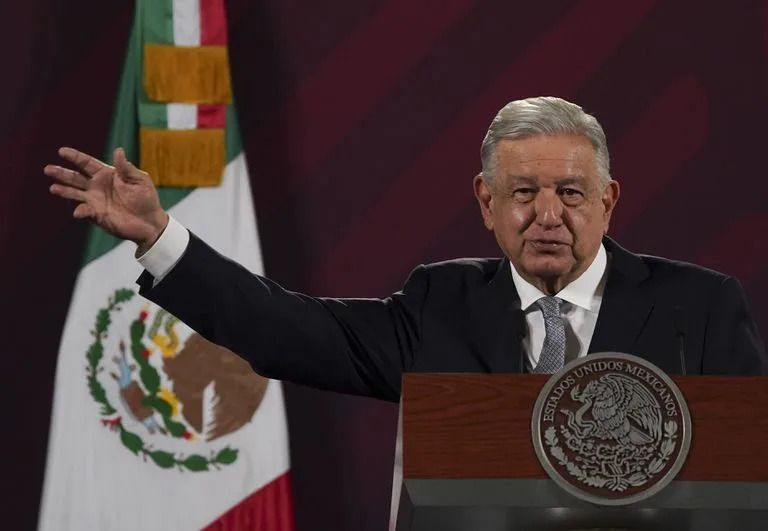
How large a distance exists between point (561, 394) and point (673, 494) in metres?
0.18

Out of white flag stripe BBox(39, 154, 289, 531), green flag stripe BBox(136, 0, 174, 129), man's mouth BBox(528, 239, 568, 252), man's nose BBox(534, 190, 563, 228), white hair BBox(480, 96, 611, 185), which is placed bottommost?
white flag stripe BBox(39, 154, 289, 531)

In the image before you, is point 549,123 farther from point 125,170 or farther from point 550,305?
point 125,170

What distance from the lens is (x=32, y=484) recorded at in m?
4.03

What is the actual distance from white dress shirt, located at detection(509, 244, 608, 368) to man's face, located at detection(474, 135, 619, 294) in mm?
40

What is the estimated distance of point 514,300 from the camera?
246cm

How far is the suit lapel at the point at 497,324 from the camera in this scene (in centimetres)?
233

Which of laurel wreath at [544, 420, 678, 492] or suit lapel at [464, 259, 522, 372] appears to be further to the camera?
suit lapel at [464, 259, 522, 372]

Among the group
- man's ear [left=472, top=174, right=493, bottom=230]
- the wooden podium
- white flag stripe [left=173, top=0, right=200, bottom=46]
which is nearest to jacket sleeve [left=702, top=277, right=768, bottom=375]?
man's ear [left=472, top=174, right=493, bottom=230]

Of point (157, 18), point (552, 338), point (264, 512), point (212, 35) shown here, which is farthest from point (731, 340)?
A: point (157, 18)

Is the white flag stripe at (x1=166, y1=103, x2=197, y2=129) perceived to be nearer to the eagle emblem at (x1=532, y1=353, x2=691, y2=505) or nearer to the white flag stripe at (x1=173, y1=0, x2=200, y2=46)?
the white flag stripe at (x1=173, y1=0, x2=200, y2=46)

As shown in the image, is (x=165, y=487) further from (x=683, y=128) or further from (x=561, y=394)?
(x=561, y=394)

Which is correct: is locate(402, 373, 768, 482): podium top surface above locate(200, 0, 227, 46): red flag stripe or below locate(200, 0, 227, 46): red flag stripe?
below

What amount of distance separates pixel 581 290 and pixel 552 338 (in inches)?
6.3

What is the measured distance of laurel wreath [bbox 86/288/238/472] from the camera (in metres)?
4.00
